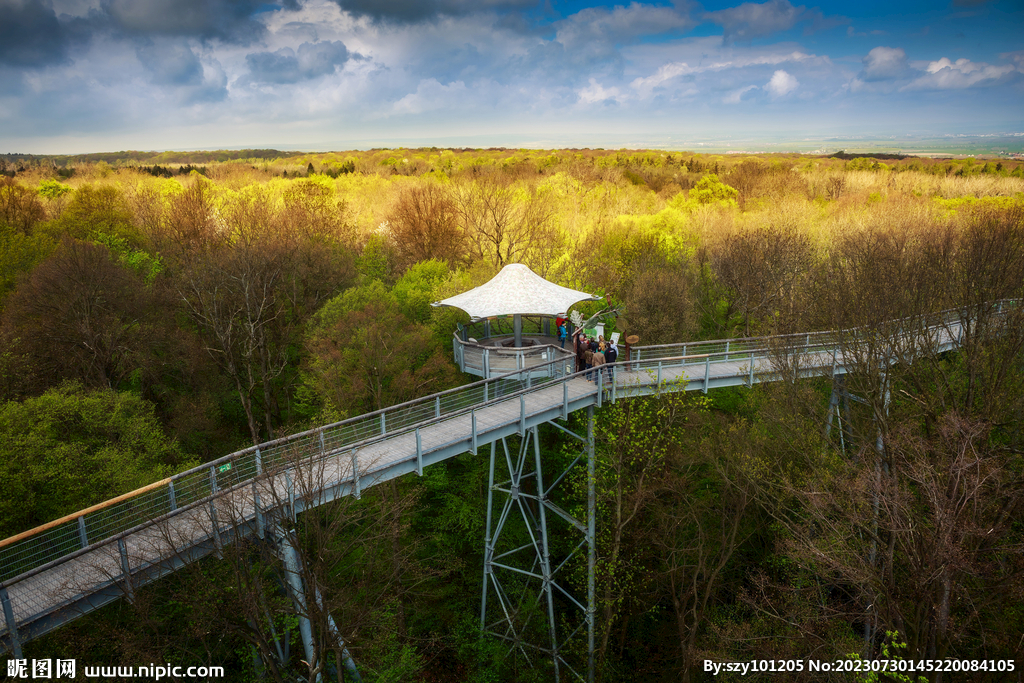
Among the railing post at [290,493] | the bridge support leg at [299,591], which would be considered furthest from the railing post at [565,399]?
the bridge support leg at [299,591]

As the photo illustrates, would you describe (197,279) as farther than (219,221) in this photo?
No

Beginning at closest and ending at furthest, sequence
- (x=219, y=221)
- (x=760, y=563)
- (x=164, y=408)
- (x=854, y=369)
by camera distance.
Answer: (x=854, y=369), (x=760, y=563), (x=164, y=408), (x=219, y=221)

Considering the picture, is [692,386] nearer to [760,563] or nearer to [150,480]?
[760,563]

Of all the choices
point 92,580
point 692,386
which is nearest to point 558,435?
point 692,386

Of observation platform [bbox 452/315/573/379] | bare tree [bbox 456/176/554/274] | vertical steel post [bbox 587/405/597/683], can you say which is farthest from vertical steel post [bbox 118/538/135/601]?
bare tree [bbox 456/176/554/274]

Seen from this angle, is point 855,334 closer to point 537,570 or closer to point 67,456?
point 537,570

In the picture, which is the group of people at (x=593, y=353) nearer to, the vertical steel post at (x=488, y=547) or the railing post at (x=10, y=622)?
the vertical steel post at (x=488, y=547)

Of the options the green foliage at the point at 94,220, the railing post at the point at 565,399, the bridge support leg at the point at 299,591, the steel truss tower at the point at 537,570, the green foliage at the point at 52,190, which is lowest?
the steel truss tower at the point at 537,570
